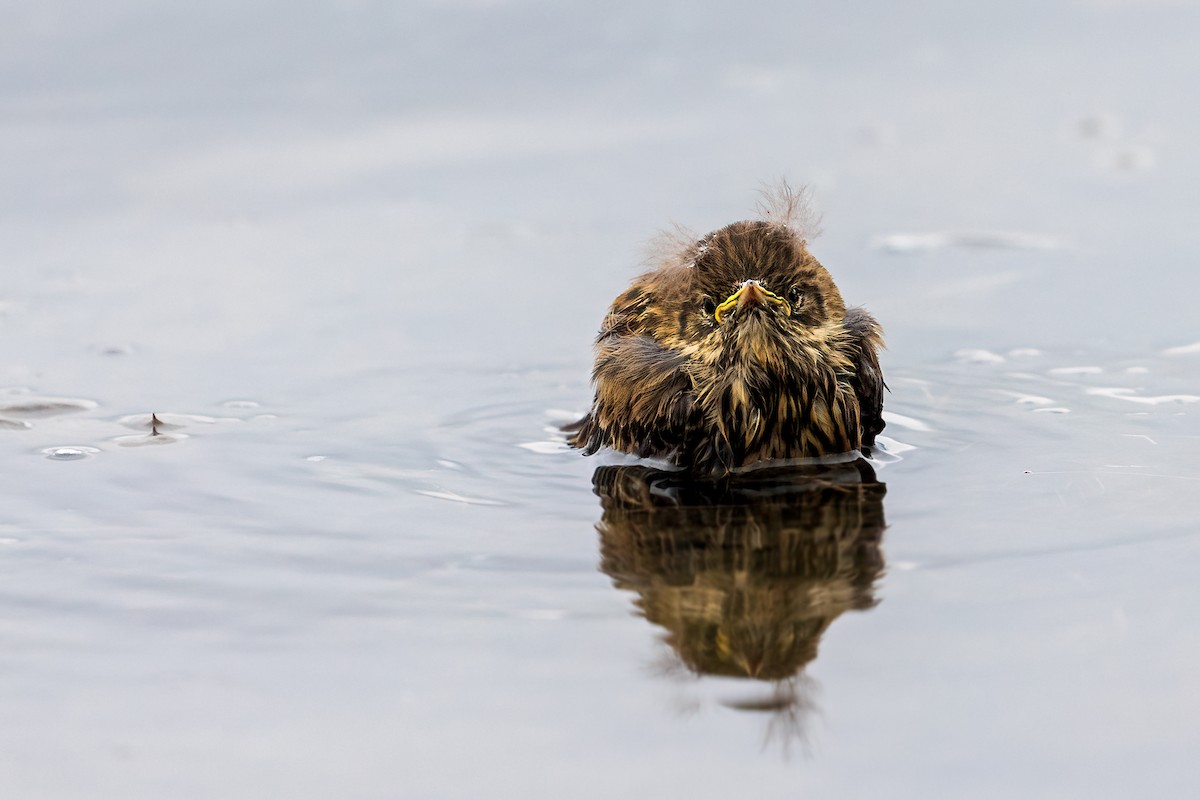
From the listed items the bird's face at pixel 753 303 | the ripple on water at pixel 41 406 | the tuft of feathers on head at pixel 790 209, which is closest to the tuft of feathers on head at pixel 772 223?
the tuft of feathers on head at pixel 790 209

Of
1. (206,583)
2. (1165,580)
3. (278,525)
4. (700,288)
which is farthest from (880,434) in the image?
(206,583)

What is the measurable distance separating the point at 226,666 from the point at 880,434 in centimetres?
316

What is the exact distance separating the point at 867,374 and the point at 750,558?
4.66 ft

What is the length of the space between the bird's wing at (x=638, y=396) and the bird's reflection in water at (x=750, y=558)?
164mm

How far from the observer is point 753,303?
583cm

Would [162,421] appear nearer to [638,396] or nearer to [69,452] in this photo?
[69,452]

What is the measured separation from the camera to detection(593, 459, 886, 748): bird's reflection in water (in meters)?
4.20

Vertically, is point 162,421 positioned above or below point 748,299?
below

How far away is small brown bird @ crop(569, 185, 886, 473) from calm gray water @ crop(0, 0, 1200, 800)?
0.76 ft

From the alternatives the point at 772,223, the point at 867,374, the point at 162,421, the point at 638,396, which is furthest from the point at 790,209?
the point at 162,421

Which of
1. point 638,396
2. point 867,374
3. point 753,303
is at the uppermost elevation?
point 753,303

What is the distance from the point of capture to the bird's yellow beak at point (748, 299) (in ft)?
19.1

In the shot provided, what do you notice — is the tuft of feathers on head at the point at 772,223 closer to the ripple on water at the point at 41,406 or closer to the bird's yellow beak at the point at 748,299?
the bird's yellow beak at the point at 748,299

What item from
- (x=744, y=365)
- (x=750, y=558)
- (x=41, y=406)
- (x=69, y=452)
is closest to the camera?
(x=750, y=558)
